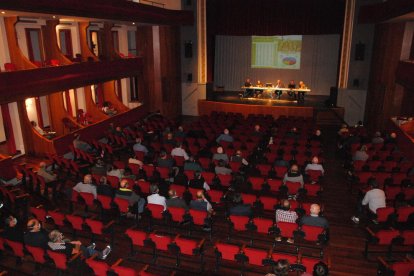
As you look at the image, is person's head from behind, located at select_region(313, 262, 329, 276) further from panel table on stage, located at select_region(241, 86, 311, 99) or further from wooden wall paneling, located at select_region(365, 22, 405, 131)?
panel table on stage, located at select_region(241, 86, 311, 99)

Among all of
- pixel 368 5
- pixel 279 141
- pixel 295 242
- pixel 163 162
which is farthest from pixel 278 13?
pixel 295 242

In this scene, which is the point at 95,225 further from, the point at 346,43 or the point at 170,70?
the point at 346,43

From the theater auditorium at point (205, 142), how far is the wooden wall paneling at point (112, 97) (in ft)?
0.55

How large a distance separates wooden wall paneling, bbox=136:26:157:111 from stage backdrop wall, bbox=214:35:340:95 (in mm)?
7410

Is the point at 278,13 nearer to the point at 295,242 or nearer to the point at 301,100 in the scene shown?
the point at 301,100

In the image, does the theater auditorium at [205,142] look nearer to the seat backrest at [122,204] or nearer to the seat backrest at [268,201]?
the seat backrest at [122,204]

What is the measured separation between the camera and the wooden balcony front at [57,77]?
11484mm

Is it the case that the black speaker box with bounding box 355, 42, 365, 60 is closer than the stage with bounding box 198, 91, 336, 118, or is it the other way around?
the black speaker box with bounding box 355, 42, 365, 60

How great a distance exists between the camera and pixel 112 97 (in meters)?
19.6

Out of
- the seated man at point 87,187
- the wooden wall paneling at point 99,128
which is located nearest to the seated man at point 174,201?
the seated man at point 87,187

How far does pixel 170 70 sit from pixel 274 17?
21.7 feet

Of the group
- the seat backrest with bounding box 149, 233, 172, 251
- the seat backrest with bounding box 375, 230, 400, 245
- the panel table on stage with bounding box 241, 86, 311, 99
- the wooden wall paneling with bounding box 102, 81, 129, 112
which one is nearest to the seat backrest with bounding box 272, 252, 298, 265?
the seat backrest with bounding box 149, 233, 172, 251

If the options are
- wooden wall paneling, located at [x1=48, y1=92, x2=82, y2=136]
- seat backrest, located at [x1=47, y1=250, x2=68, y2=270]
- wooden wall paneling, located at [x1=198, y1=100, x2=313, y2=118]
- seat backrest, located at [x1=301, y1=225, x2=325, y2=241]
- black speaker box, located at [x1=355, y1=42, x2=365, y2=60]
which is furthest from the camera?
wooden wall paneling, located at [x1=198, y1=100, x2=313, y2=118]

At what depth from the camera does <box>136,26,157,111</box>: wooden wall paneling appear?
19.5 m
